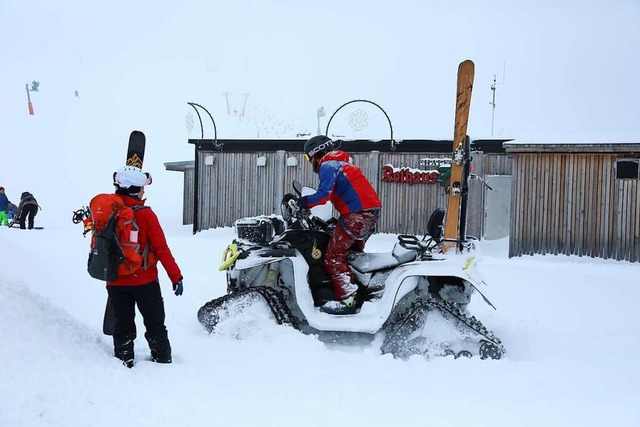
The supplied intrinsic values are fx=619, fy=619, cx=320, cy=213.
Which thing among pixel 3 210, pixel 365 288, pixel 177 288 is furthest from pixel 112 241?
pixel 3 210

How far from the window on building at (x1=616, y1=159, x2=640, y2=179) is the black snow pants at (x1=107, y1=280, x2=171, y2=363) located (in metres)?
11.2

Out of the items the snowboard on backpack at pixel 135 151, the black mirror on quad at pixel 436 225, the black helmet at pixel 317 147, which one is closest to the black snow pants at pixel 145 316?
the snowboard on backpack at pixel 135 151

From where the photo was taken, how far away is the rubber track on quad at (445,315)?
A: 16.1 feet

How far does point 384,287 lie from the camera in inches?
217

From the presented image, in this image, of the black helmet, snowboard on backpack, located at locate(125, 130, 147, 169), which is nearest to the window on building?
the black helmet

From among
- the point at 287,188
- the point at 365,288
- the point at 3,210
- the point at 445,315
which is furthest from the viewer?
the point at 3,210

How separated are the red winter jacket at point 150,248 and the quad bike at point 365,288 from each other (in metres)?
0.95

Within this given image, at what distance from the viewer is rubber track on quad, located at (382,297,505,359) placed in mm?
4922

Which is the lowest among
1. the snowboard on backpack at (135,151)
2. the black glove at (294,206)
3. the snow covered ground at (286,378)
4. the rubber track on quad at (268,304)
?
the snow covered ground at (286,378)

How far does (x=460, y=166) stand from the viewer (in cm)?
705

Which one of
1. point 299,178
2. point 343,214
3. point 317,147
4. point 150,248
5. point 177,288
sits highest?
point 317,147

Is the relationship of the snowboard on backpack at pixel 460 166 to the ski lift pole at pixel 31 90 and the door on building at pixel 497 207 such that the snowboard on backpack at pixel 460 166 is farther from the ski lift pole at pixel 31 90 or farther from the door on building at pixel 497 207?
the ski lift pole at pixel 31 90

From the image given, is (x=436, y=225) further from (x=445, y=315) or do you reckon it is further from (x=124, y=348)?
(x=124, y=348)

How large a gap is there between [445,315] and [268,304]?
4.97 feet
